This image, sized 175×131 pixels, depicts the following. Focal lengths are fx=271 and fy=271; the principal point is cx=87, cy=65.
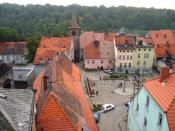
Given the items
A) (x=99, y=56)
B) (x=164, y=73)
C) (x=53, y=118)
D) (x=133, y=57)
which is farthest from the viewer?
(x=99, y=56)

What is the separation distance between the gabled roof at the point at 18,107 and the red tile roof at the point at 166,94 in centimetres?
1086

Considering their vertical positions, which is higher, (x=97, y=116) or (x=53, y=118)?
(x=53, y=118)

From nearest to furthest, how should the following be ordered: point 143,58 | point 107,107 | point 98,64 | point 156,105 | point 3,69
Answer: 1. point 156,105
2. point 107,107
3. point 3,69
4. point 143,58
5. point 98,64

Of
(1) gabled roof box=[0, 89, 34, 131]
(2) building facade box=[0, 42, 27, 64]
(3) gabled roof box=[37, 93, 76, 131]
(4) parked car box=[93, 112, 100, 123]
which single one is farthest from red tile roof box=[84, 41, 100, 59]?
(1) gabled roof box=[0, 89, 34, 131]

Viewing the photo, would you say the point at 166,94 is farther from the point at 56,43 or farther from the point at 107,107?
the point at 56,43

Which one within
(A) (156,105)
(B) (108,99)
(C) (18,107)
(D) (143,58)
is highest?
(C) (18,107)

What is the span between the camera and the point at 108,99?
5128 cm

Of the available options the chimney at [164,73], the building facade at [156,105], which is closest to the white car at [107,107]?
the building facade at [156,105]

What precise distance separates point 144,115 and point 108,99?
942 inches

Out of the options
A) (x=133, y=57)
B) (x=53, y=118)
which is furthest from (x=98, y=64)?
A: (x=53, y=118)

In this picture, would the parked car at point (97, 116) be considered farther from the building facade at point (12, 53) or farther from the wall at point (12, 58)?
the wall at point (12, 58)

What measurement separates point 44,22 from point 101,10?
43.0 metres

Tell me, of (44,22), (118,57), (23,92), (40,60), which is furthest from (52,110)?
(44,22)

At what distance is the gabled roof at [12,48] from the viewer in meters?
85.9
